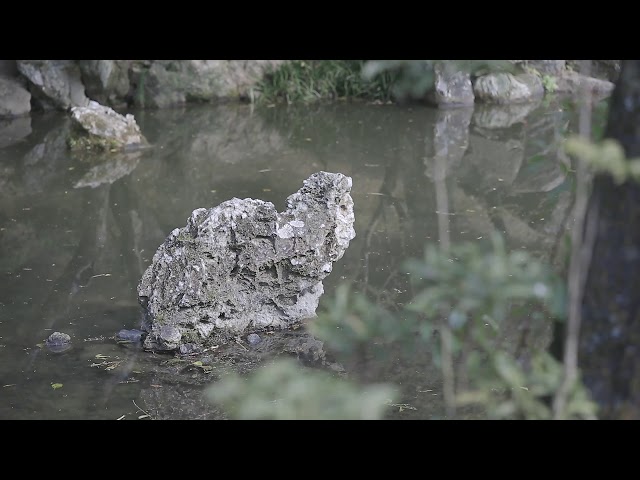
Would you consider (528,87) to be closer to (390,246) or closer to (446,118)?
(446,118)

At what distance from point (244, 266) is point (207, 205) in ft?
9.39

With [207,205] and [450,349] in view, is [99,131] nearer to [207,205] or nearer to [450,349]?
[207,205]

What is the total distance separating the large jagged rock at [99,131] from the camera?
9945mm

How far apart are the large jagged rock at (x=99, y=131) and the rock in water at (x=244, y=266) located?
5336mm

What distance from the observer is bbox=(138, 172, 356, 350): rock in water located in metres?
4.82

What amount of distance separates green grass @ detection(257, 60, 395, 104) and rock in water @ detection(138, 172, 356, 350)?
889 centimetres

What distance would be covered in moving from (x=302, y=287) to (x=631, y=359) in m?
3.33

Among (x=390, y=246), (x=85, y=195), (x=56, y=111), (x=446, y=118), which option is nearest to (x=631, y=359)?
(x=390, y=246)

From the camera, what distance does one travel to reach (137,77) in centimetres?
1349

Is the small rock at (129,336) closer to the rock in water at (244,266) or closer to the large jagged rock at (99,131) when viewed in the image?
the rock in water at (244,266)

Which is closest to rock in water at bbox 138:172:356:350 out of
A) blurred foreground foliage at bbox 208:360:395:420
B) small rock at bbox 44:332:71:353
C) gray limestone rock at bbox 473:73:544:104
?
small rock at bbox 44:332:71:353

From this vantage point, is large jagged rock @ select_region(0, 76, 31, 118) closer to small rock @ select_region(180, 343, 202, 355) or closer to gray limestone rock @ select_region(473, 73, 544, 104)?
gray limestone rock @ select_region(473, 73, 544, 104)

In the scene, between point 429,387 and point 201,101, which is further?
point 201,101

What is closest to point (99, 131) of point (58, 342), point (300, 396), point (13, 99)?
point (13, 99)
